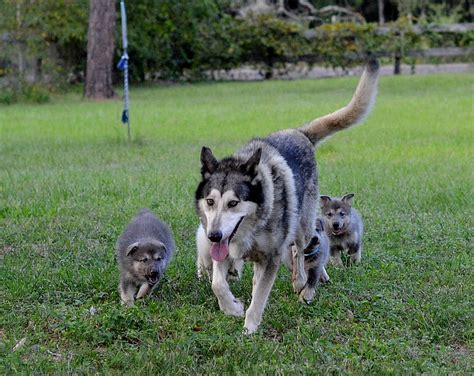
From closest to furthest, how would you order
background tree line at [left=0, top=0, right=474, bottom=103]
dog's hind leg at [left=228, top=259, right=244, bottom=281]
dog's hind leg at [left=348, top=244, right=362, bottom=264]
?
dog's hind leg at [left=228, top=259, right=244, bottom=281] < dog's hind leg at [left=348, top=244, right=362, bottom=264] < background tree line at [left=0, top=0, right=474, bottom=103]

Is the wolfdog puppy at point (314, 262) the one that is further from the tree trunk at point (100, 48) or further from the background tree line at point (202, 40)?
the background tree line at point (202, 40)

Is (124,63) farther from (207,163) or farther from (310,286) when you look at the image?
(207,163)

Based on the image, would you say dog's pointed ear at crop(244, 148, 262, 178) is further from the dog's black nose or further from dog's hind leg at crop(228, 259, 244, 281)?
dog's hind leg at crop(228, 259, 244, 281)

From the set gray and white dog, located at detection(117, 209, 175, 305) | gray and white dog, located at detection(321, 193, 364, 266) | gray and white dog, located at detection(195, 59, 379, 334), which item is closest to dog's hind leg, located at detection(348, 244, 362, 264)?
gray and white dog, located at detection(321, 193, 364, 266)

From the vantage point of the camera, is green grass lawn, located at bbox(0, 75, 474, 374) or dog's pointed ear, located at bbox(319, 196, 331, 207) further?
dog's pointed ear, located at bbox(319, 196, 331, 207)

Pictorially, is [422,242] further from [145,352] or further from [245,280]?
[145,352]

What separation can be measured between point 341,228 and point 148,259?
2080mm

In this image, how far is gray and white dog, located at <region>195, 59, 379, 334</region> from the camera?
225 inches

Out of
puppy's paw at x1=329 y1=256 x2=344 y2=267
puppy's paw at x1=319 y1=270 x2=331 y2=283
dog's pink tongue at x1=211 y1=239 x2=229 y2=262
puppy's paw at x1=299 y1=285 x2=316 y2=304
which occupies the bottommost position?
puppy's paw at x1=329 y1=256 x2=344 y2=267

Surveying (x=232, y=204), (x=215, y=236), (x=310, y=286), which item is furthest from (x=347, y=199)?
(x=215, y=236)

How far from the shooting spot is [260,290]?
5.94m

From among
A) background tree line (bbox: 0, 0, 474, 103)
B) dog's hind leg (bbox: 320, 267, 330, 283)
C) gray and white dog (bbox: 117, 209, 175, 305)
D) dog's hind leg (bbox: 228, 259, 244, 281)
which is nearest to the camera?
gray and white dog (bbox: 117, 209, 175, 305)

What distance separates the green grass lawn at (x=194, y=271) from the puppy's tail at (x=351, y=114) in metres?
1.18

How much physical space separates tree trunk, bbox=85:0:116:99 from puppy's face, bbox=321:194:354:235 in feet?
67.7
